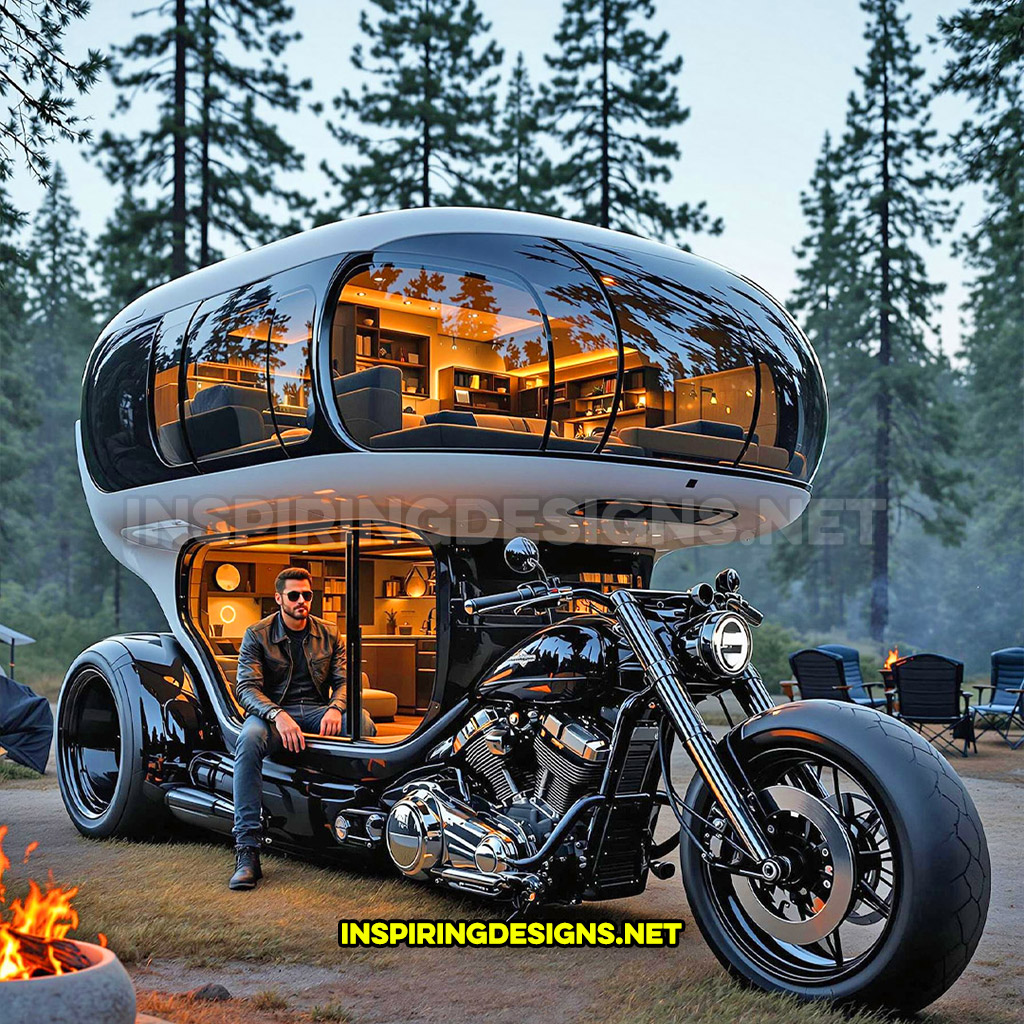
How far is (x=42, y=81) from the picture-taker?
7.14m

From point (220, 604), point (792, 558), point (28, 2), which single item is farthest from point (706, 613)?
point (792, 558)

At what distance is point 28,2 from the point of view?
6715 millimetres

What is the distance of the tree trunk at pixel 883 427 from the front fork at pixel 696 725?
24075 mm

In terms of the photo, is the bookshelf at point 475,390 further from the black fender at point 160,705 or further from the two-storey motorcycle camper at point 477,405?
the black fender at point 160,705

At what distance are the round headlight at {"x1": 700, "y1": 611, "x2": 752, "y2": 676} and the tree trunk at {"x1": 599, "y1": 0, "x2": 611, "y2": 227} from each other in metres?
20.8

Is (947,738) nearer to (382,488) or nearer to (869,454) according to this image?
(382,488)

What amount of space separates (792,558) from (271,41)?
69.0 feet

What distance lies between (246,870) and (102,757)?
2.34 metres

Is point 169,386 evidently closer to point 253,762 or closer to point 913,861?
point 253,762

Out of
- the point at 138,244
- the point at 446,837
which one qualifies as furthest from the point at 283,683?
the point at 138,244

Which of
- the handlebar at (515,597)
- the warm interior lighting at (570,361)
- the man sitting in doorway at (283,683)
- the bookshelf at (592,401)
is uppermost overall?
the warm interior lighting at (570,361)

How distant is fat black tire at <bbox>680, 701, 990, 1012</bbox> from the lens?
368 centimetres

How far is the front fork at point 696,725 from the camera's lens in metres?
4.09

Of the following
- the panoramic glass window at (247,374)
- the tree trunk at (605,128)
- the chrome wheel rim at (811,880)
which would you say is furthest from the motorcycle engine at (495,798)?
the tree trunk at (605,128)
